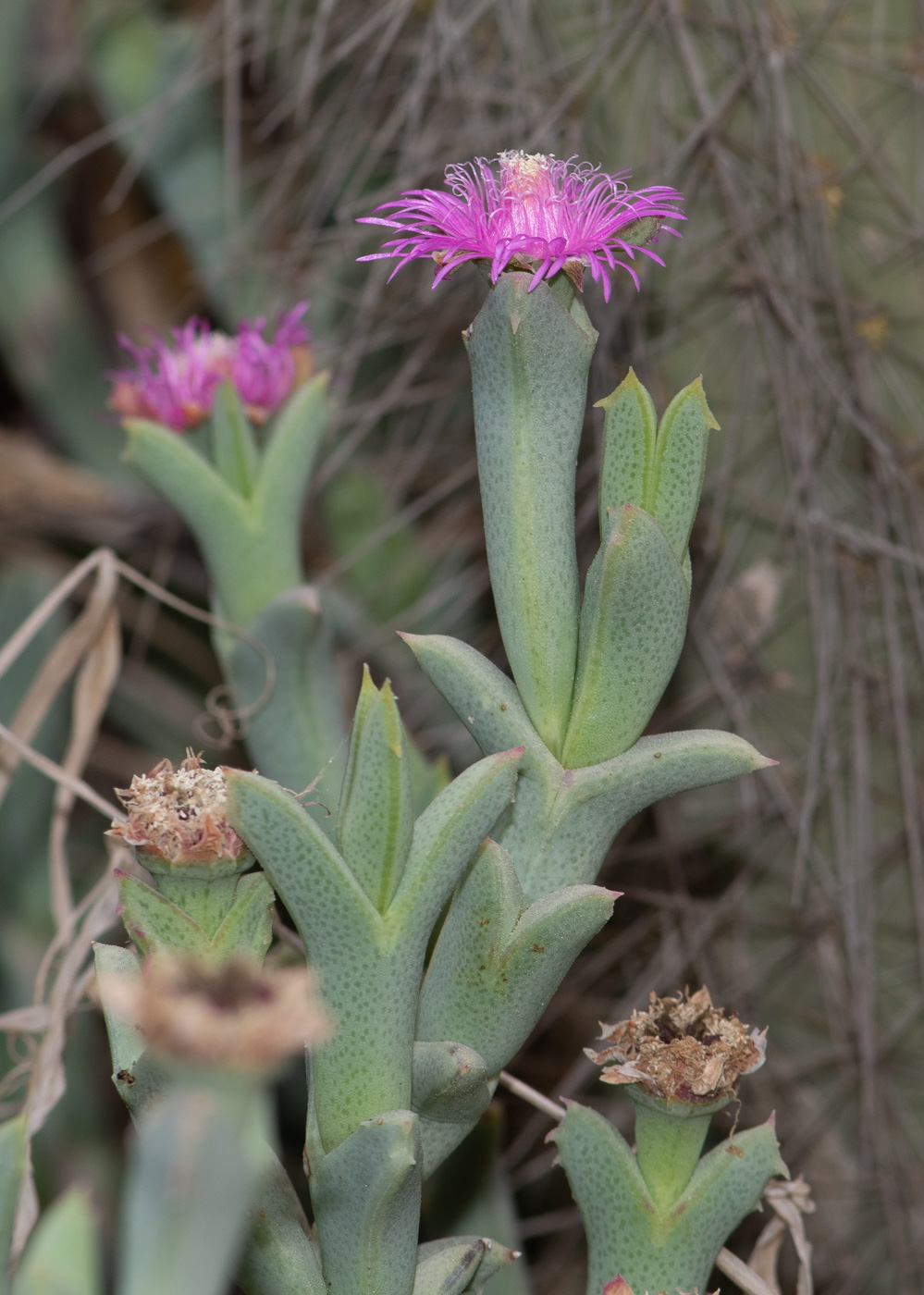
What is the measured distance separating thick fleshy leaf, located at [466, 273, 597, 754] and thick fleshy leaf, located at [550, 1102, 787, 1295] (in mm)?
141

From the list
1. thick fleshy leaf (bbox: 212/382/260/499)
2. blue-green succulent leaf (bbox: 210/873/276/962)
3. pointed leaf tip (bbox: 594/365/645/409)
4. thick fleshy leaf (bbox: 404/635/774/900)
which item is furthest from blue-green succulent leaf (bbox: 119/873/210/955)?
thick fleshy leaf (bbox: 212/382/260/499)

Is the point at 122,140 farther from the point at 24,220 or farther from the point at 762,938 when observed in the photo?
the point at 762,938

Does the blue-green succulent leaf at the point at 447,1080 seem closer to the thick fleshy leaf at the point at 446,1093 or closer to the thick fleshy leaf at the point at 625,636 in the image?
the thick fleshy leaf at the point at 446,1093

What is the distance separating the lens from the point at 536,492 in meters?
0.45

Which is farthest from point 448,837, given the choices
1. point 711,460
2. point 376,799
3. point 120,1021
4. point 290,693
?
point 711,460

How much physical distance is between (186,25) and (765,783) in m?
0.78

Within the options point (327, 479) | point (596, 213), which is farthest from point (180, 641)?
point (596, 213)

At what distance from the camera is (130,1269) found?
240mm

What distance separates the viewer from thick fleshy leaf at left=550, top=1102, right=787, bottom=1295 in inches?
17.5

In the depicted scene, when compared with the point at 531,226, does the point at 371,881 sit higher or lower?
lower

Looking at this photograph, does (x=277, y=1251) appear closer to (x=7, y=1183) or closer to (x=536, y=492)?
(x=7, y=1183)

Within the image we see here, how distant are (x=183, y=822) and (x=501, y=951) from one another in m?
0.11

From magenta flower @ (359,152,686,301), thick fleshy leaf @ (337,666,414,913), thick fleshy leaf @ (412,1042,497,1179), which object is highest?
magenta flower @ (359,152,686,301)

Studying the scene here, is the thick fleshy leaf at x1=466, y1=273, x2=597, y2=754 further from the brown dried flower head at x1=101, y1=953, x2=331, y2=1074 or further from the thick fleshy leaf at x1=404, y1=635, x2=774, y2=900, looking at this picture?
the brown dried flower head at x1=101, y1=953, x2=331, y2=1074
